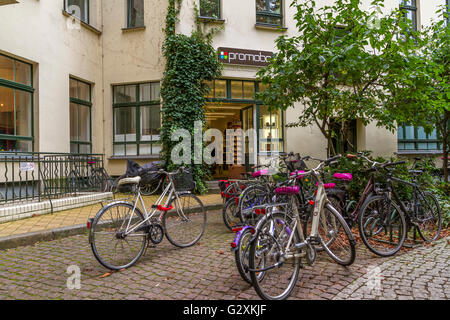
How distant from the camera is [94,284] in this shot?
10.8 ft

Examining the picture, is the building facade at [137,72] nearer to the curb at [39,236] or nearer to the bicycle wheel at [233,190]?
the curb at [39,236]

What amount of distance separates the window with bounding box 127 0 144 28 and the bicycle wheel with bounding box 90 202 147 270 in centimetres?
866

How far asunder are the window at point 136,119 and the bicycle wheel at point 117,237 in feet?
21.9

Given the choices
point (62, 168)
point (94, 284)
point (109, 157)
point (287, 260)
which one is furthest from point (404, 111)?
point (109, 157)

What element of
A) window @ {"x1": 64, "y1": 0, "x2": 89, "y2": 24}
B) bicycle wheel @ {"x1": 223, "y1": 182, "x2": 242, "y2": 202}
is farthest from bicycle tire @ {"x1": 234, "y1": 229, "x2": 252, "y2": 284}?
window @ {"x1": 64, "y1": 0, "x2": 89, "y2": 24}

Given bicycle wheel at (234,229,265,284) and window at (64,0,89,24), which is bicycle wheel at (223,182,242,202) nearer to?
bicycle wheel at (234,229,265,284)

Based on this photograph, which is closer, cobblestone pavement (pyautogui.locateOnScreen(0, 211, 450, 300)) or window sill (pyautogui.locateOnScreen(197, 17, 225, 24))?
cobblestone pavement (pyautogui.locateOnScreen(0, 211, 450, 300))

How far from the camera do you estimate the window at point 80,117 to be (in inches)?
387

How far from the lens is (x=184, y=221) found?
4.73 m

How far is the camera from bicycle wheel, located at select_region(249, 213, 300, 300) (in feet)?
9.14

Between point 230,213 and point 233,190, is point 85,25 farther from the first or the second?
point 230,213

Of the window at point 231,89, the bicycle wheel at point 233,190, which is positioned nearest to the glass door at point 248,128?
the window at point 231,89

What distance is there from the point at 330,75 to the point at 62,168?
613 cm
